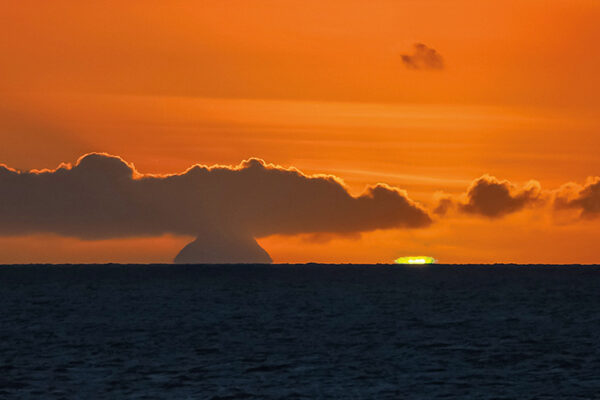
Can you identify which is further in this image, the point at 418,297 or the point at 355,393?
the point at 418,297

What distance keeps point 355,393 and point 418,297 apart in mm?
103881

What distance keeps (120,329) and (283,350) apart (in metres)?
24.4

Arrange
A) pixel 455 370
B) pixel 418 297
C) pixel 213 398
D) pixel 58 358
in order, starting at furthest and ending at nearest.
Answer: pixel 418 297 < pixel 58 358 < pixel 455 370 < pixel 213 398

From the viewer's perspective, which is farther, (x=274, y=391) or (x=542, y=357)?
(x=542, y=357)

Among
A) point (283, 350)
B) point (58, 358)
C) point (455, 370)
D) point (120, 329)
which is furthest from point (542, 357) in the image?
point (120, 329)

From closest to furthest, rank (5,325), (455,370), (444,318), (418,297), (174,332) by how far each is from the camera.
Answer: (455,370) < (174,332) < (5,325) < (444,318) < (418,297)

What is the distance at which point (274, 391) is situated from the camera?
48.8 m

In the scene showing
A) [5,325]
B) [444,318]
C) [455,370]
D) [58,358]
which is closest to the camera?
[455,370]

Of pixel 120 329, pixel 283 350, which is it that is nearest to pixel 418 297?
pixel 120 329

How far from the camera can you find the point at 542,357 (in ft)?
211

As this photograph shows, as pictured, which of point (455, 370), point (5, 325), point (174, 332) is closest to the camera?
point (455, 370)

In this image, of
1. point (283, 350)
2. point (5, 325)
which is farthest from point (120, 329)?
point (283, 350)

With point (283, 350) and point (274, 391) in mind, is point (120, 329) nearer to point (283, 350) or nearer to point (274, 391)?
point (283, 350)

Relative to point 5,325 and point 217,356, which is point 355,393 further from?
point 5,325
